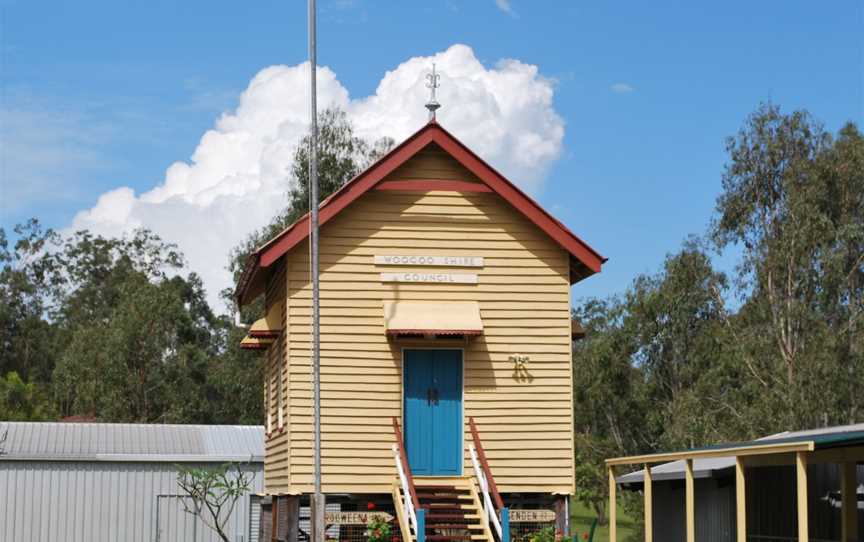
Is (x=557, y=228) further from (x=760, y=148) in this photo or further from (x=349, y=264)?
(x=760, y=148)

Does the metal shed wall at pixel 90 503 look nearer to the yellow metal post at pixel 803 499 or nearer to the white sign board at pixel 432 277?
the white sign board at pixel 432 277

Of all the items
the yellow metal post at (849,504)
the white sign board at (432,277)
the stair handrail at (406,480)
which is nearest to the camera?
the yellow metal post at (849,504)

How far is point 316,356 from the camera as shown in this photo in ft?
72.6

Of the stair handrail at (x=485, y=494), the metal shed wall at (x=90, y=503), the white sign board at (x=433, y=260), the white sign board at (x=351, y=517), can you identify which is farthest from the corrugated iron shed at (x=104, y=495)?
the stair handrail at (x=485, y=494)

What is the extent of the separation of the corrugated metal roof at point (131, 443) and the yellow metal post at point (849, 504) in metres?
20.9

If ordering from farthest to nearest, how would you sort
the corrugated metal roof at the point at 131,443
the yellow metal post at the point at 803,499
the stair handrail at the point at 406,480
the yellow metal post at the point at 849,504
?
the corrugated metal roof at the point at 131,443 < the stair handrail at the point at 406,480 < the yellow metal post at the point at 849,504 < the yellow metal post at the point at 803,499

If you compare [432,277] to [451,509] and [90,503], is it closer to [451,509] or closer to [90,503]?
[451,509]

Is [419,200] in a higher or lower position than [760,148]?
lower

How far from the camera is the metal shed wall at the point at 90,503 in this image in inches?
1457

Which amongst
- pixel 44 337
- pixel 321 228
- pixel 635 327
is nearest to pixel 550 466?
pixel 321 228

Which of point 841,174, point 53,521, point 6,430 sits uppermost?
point 841,174

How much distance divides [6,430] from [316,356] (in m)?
21.9

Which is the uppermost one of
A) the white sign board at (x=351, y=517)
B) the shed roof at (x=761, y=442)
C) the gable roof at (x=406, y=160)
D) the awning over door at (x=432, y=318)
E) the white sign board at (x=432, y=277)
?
the gable roof at (x=406, y=160)

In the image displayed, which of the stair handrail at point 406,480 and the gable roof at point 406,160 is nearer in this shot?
the stair handrail at point 406,480
